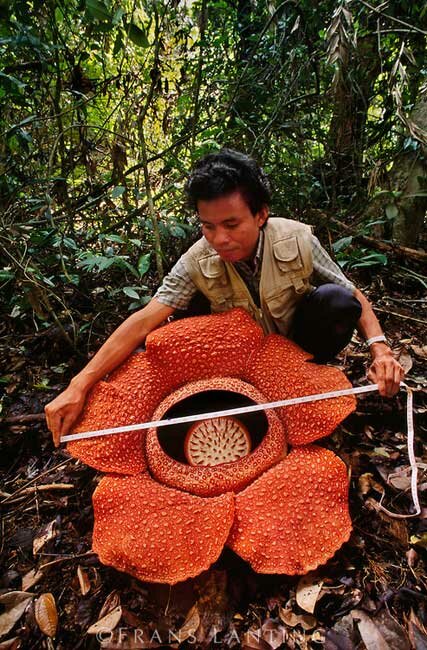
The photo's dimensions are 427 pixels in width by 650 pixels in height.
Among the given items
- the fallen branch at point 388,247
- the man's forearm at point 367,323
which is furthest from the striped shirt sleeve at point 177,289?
the fallen branch at point 388,247

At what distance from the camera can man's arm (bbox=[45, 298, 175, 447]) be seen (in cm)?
187

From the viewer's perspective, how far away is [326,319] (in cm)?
226

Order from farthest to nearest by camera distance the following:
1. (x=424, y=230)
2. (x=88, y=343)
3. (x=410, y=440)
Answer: (x=424, y=230) → (x=88, y=343) → (x=410, y=440)

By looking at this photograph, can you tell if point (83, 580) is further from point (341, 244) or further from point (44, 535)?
point (341, 244)

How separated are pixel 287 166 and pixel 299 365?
2964mm

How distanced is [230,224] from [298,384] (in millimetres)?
855

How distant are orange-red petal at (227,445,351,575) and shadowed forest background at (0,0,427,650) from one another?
31 cm

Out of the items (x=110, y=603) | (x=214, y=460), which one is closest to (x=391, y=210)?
(x=214, y=460)

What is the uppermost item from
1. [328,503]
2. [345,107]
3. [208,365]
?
[345,107]

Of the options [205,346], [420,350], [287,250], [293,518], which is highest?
[287,250]

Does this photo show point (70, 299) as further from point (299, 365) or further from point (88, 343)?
point (299, 365)

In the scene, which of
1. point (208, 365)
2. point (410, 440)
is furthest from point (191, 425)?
point (410, 440)

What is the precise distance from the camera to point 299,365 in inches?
78.2

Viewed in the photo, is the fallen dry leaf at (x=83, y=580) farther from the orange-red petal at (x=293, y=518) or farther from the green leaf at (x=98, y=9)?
the green leaf at (x=98, y=9)
